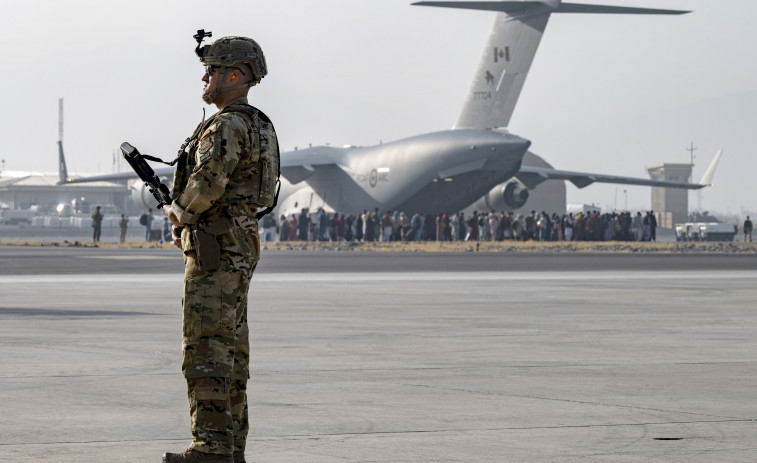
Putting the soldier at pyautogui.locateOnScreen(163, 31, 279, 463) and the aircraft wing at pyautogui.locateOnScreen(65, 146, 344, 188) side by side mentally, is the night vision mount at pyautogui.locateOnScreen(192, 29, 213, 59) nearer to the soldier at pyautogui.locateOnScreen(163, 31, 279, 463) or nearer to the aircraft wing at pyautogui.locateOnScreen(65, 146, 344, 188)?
the soldier at pyautogui.locateOnScreen(163, 31, 279, 463)

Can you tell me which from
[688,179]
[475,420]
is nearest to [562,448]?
[475,420]

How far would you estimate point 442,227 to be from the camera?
195 feet

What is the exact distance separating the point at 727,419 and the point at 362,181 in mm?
Result: 51019

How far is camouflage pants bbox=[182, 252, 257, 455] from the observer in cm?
619

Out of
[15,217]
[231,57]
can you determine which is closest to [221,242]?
[231,57]

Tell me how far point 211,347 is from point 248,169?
2.96ft

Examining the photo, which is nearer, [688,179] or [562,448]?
[562,448]

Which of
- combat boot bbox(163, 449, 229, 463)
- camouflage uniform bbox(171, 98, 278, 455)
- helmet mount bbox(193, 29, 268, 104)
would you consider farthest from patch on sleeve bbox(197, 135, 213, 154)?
combat boot bbox(163, 449, 229, 463)

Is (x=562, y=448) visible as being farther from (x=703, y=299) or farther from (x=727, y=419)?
(x=703, y=299)

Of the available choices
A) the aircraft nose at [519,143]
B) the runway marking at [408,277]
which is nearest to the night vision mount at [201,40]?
the runway marking at [408,277]

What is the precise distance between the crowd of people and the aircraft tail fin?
15.7 feet

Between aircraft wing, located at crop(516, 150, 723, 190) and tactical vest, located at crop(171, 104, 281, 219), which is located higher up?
aircraft wing, located at crop(516, 150, 723, 190)

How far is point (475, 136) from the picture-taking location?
52219mm

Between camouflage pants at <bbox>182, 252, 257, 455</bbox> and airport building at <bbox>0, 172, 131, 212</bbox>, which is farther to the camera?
airport building at <bbox>0, 172, 131, 212</bbox>
